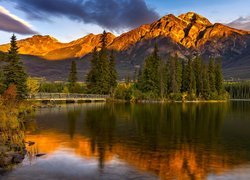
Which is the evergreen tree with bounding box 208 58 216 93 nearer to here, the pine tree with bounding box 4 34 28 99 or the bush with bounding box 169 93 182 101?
the bush with bounding box 169 93 182 101

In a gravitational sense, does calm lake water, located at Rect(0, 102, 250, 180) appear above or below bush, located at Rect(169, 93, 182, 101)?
below

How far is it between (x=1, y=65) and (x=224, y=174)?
5801 cm

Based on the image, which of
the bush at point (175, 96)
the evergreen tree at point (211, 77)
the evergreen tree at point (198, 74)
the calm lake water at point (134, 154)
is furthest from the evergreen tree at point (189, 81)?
the calm lake water at point (134, 154)

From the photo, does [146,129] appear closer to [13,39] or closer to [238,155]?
[238,155]

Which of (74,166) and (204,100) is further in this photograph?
(204,100)

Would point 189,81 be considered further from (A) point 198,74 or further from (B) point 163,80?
(B) point 163,80

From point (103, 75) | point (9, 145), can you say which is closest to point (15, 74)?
point (9, 145)

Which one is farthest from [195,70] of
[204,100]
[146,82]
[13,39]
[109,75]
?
[13,39]

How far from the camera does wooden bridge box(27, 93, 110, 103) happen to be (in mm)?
96088

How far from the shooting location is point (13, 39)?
72.3 meters

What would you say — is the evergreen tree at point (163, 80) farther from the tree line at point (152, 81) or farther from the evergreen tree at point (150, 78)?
the evergreen tree at point (150, 78)

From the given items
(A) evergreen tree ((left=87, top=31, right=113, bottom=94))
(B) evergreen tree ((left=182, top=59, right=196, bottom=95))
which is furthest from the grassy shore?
(B) evergreen tree ((left=182, top=59, right=196, bottom=95))

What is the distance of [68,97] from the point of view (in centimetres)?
11056

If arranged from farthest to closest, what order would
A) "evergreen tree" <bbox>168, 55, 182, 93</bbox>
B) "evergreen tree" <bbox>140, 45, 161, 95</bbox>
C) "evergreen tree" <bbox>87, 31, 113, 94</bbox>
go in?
"evergreen tree" <bbox>168, 55, 182, 93</bbox>
"evergreen tree" <bbox>140, 45, 161, 95</bbox>
"evergreen tree" <bbox>87, 31, 113, 94</bbox>
